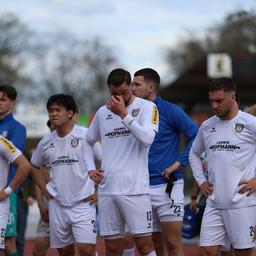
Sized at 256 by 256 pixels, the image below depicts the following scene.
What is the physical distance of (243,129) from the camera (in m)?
7.55

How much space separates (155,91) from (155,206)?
1.29m

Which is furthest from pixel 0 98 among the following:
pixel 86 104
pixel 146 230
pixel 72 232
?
pixel 86 104

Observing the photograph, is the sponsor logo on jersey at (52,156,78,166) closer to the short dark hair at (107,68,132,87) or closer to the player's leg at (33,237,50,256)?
the short dark hair at (107,68,132,87)

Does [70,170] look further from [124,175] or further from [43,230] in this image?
[43,230]

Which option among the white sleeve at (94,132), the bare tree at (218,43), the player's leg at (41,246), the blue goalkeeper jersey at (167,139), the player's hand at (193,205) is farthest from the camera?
the bare tree at (218,43)

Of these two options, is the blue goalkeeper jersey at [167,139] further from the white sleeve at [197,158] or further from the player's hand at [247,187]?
the player's hand at [247,187]

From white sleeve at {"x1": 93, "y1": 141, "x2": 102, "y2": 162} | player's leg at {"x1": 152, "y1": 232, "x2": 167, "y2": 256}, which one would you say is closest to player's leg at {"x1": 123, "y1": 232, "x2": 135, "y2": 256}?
player's leg at {"x1": 152, "y1": 232, "x2": 167, "y2": 256}

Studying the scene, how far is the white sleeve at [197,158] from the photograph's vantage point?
803cm

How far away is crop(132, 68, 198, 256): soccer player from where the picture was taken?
28.8 ft

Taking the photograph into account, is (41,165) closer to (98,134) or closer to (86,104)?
(98,134)

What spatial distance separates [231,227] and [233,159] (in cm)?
65

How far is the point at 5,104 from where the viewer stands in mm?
9031

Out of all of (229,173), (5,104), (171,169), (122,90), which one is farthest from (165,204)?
(5,104)

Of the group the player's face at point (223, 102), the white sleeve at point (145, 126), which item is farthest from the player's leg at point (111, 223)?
the player's face at point (223, 102)
